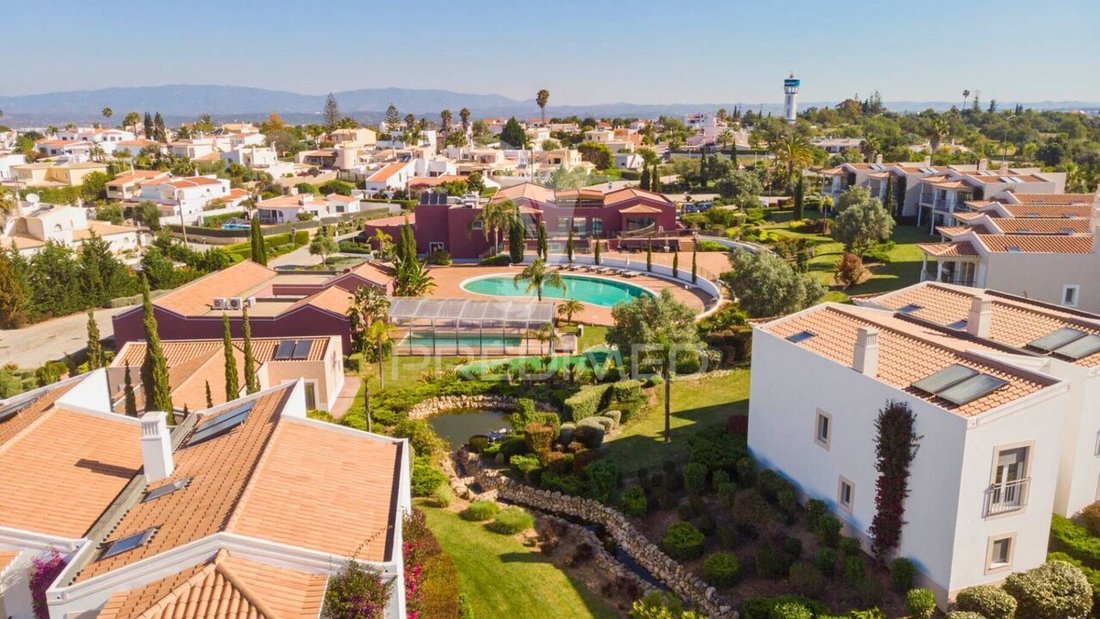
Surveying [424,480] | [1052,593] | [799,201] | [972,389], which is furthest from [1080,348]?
[799,201]

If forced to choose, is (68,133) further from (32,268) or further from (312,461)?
(312,461)

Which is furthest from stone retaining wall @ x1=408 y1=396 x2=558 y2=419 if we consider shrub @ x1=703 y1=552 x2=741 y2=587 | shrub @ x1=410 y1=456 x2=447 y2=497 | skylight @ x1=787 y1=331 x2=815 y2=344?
shrub @ x1=703 y1=552 x2=741 y2=587

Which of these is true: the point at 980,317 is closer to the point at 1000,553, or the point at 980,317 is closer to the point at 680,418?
the point at 1000,553

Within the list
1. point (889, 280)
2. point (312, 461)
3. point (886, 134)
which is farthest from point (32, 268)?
point (886, 134)

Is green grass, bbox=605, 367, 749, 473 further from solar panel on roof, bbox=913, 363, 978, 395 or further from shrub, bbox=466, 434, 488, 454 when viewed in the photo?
solar panel on roof, bbox=913, 363, 978, 395

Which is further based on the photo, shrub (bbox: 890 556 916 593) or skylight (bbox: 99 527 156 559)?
shrub (bbox: 890 556 916 593)

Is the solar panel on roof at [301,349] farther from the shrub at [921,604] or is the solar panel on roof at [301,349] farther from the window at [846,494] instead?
the shrub at [921,604]

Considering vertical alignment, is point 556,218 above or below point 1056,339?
below
